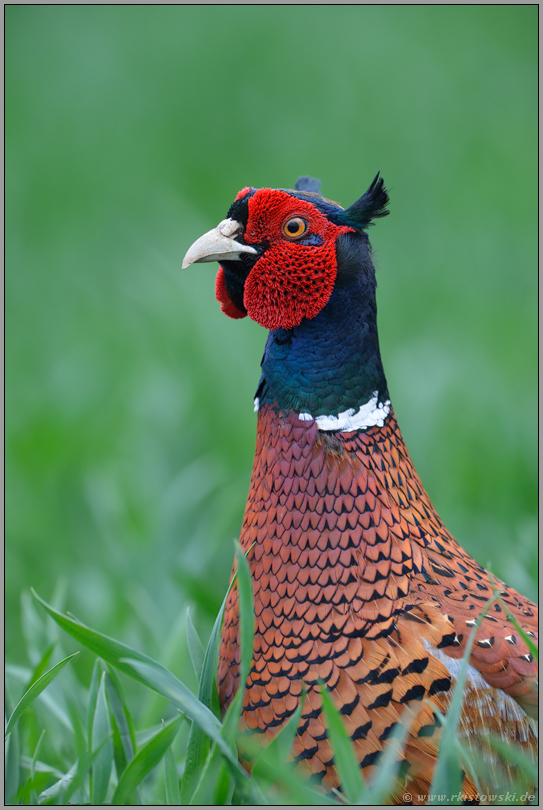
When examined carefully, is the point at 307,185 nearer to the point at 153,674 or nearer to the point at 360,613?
the point at 360,613

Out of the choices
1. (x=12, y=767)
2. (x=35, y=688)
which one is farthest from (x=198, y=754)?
(x=12, y=767)

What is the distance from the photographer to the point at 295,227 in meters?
1.32

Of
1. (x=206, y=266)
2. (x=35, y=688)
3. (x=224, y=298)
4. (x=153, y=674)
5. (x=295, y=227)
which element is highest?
(x=206, y=266)

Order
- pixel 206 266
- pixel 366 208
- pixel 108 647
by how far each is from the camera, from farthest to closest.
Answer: pixel 206 266 → pixel 366 208 → pixel 108 647

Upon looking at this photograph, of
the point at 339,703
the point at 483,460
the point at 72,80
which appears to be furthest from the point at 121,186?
the point at 339,703

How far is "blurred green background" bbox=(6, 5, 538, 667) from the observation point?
269 centimetres

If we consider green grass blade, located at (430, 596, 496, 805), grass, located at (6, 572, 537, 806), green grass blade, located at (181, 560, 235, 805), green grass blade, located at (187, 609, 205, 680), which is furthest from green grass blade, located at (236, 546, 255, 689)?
green grass blade, located at (430, 596, 496, 805)

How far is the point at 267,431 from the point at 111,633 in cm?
121

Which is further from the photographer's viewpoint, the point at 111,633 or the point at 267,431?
the point at 111,633

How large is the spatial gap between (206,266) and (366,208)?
3255 millimetres

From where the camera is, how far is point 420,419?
3055 millimetres

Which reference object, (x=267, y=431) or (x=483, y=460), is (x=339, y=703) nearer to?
A: (x=267, y=431)

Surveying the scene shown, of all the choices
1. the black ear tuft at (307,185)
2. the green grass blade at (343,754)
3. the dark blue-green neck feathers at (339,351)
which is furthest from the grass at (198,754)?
the black ear tuft at (307,185)

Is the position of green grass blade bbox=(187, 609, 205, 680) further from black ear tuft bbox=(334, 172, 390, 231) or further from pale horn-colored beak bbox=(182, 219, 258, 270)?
black ear tuft bbox=(334, 172, 390, 231)
